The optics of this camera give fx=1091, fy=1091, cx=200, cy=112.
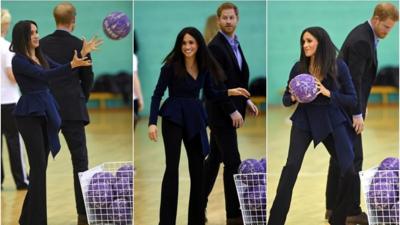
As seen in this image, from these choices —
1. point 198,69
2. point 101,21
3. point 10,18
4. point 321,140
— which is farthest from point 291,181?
point 10,18

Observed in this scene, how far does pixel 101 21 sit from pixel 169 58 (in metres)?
0.48

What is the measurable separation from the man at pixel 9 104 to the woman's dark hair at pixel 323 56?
5.58 feet

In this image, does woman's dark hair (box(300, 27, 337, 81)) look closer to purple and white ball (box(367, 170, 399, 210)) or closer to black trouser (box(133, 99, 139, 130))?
purple and white ball (box(367, 170, 399, 210))

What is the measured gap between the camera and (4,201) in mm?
6812

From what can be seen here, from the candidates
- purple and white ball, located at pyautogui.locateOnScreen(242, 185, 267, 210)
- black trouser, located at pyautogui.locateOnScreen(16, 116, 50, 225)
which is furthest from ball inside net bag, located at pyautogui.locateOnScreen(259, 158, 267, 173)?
black trouser, located at pyautogui.locateOnScreen(16, 116, 50, 225)

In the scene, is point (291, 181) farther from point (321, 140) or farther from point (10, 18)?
point (10, 18)

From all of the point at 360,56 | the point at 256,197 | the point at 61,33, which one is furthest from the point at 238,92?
the point at 61,33

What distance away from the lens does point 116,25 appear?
6.41m

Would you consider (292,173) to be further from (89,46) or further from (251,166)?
(89,46)

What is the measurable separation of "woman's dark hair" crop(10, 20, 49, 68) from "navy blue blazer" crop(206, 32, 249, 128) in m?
1.00

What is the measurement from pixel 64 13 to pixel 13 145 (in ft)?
3.03

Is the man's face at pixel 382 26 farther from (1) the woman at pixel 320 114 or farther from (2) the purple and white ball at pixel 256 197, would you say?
(2) the purple and white ball at pixel 256 197

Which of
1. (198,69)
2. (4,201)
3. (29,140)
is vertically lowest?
(4,201)

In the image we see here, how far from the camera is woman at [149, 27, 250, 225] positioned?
6.28m
